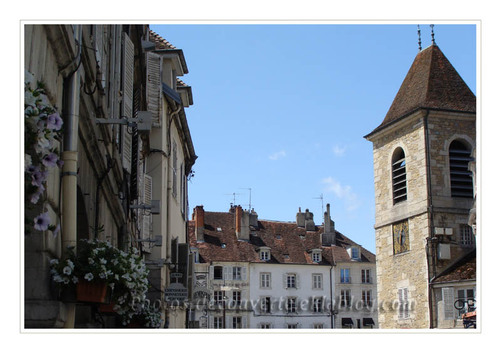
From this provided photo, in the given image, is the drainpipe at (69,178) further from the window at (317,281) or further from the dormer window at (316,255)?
the dormer window at (316,255)

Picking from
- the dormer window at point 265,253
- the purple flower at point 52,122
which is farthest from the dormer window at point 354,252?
the purple flower at point 52,122

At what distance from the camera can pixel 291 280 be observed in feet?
179

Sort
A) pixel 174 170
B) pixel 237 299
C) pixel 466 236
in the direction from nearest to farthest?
pixel 174 170 < pixel 466 236 < pixel 237 299

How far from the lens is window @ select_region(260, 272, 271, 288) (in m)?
53.6

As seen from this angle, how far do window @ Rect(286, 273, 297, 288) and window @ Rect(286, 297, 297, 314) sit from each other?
37.8 inches

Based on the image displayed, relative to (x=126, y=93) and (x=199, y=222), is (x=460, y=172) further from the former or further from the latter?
(x=199, y=222)

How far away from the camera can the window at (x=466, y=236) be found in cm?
2881

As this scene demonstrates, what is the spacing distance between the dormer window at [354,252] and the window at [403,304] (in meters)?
27.0

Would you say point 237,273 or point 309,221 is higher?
point 309,221

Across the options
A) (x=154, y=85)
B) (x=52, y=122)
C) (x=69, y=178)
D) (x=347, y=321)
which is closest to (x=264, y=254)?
(x=347, y=321)

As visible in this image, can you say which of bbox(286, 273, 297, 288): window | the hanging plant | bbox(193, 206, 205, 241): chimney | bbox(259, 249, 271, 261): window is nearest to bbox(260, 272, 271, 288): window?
bbox(259, 249, 271, 261): window

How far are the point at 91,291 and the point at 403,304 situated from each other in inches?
977

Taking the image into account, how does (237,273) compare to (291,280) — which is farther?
(291,280)
